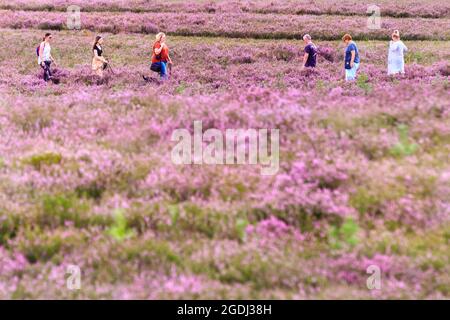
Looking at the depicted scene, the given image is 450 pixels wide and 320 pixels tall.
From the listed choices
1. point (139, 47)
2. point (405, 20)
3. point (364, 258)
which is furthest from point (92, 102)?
point (405, 20)

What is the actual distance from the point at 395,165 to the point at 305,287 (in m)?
3.39

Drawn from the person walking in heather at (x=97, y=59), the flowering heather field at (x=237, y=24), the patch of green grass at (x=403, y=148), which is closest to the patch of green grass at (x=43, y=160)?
the patch of green grass at (x=403, y=148)

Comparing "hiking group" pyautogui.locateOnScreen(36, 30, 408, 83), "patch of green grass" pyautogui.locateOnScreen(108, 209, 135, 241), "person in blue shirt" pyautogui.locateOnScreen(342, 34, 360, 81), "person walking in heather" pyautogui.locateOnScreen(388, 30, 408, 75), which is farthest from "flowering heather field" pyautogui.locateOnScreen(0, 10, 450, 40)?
"patch of green grass" pyautogui.locateOnScreen(108, 209, 135, 241)

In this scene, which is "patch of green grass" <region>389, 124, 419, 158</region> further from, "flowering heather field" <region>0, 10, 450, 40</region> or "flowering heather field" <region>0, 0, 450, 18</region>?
"flowering heather field" <region>0, 0, 450, 18</region>

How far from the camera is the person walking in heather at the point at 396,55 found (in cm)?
2255

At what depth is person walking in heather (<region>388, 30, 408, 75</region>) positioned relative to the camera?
2255 centimetres

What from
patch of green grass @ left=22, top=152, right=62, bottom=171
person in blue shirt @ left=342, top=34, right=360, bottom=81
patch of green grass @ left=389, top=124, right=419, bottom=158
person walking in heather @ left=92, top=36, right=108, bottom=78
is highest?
person walking in heather @ left=92, top=36, right=108, bottom=78

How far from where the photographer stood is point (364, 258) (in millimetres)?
7148

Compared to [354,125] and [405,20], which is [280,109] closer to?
[354,125]

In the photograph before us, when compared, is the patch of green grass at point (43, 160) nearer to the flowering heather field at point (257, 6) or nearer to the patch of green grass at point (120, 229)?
the patch of green grass at point (120, 229)

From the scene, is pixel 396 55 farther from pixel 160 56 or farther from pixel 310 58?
pixel 160 56

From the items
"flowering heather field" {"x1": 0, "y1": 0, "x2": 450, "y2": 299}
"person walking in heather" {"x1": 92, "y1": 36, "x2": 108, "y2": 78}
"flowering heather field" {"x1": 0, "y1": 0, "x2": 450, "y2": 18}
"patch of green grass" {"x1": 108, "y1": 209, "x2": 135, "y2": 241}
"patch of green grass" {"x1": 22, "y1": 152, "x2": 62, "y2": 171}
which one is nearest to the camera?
"flowering heather field" {"x1": 0, "y1": 0, "x2": 450, "y2": 299}

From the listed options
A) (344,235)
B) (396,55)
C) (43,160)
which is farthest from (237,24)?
(344,235)
